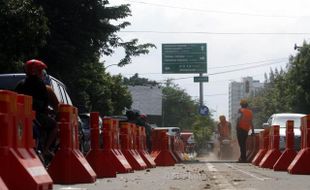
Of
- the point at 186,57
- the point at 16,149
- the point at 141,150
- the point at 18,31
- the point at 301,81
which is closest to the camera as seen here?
the point at 16,149

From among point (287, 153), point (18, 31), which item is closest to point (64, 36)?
point (18, 31)

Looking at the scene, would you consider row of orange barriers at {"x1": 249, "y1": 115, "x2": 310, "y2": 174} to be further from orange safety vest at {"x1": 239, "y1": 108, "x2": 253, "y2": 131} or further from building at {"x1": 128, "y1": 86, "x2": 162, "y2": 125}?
building at {"x1": 128, "y1": 86, "x2": 162, "y2": 125}

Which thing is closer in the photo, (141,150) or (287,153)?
(287,153)

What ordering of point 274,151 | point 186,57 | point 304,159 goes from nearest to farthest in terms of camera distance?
point 304,159 → point 274,151 → point 186,57

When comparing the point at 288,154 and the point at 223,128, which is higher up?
the point at 223,128

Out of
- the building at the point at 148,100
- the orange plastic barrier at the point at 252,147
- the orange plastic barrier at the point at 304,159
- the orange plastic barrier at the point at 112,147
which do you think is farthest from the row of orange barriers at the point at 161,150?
the building at the point at 148,100

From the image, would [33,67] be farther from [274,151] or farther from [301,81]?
[301,81]

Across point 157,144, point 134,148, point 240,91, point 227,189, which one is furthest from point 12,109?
point 240,91

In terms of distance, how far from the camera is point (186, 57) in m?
51.7

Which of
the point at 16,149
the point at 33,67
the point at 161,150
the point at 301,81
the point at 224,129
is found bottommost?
the point at 161,150

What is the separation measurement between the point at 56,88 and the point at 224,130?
18096 mm

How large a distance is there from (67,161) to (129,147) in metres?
6.48

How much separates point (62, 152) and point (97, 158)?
2.32 meters

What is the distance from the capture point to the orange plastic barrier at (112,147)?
13.8m
